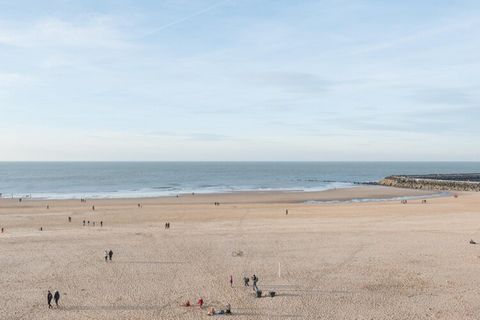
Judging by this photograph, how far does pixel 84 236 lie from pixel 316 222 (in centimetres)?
1963

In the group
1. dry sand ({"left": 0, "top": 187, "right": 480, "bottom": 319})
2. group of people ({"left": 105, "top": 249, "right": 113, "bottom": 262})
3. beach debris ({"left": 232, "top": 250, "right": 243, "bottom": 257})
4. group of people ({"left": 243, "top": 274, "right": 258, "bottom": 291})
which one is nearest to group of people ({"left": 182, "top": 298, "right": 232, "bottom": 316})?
dry sand ({"left": 0, "top": 187, "right": 480, "bottom": 319})

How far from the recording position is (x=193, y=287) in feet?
72.8

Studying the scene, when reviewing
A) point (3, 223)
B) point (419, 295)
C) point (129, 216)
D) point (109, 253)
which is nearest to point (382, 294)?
point (419, 295)

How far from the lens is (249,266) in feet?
84.9

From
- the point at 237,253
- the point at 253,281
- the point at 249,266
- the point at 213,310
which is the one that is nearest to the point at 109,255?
the point at 237,253

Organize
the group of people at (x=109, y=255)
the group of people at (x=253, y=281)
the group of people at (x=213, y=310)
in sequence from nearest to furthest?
the group of people at (x=213, y=310) < the group of people at (x=253, y=281) < the group of people at (x=109, y=255)

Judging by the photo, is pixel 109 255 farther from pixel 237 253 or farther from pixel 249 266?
pixel 249 266

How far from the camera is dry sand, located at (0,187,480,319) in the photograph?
1953 centimetres

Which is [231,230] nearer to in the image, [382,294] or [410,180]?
[382,294]

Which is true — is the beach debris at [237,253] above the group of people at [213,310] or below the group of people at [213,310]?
above

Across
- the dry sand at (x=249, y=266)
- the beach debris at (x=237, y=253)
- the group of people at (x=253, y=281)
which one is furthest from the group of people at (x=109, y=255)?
the group of people at (x=253, y=281)

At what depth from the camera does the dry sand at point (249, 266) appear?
19531 mm

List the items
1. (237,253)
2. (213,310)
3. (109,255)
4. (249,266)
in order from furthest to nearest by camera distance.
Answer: (237,253)
(109,255)
(249,266)
(213,310)

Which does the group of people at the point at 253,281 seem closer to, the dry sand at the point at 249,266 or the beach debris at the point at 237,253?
the dry sand at the point at 249,266
